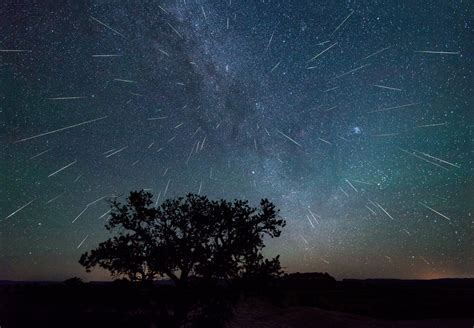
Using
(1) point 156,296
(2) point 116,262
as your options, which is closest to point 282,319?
(1) point 156,296

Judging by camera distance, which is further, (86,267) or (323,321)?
(323,321)

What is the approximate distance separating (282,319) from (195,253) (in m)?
A: 16.3

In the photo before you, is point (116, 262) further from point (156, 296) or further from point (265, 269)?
point (265, 269)

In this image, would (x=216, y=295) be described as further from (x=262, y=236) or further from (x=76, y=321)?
(x=76, y=321)

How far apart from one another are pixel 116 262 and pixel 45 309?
53.5 feet

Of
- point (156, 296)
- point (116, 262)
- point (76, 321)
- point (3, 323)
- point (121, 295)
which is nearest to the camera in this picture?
point (116, 262)

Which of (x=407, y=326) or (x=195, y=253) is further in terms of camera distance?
(x=407, y=326)

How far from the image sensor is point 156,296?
2267cm

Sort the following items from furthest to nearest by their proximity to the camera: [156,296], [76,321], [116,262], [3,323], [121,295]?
[121,295], [76,321], [3,323], [156,296], [116,262]

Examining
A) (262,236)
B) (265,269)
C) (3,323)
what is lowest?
(3,323)

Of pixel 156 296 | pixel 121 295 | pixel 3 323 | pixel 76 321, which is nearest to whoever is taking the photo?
pixel 156 296

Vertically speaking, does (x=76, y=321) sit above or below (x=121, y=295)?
below

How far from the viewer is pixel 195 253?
62.8 ft

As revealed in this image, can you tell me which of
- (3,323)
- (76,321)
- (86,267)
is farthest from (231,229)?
(3,323)
